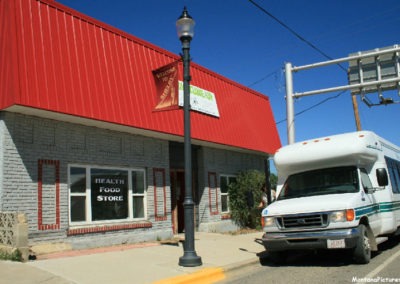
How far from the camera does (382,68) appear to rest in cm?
1853

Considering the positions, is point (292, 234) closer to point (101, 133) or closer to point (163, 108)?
point (163, 108)

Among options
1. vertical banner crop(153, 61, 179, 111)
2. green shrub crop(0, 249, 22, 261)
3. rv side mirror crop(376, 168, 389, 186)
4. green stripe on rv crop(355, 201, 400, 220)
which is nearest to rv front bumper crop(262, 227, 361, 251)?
green stripe on rv crop(355, 201, 400, 220)

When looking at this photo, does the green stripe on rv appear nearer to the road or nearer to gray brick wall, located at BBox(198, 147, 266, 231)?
the road

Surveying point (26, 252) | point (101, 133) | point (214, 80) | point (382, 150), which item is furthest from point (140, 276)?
point (214, 80)

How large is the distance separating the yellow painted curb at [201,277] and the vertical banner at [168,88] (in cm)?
406

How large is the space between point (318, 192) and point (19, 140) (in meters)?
6.78

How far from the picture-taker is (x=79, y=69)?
11.5 metres

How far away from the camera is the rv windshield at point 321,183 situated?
10.0 meters

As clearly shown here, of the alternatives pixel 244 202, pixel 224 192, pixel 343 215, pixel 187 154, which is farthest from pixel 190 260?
pixel 244 202

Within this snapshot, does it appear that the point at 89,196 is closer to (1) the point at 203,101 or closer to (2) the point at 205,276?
(2) the point at 205,276

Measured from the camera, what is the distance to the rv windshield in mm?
10047

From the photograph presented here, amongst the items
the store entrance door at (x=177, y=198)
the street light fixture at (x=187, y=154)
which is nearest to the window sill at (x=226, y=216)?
the store entrance door at (x=177, y=198)

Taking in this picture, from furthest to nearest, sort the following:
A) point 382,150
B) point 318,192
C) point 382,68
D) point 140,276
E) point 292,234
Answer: point 382,68
point 382,150
point 318,192
point 292,234
point 140,276

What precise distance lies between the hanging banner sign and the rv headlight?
7.25 m
